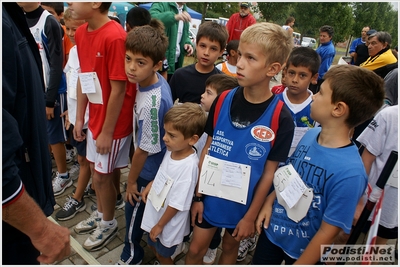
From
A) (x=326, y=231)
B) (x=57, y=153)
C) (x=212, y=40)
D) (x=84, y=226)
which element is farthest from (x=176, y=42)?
(x=326, y=231)

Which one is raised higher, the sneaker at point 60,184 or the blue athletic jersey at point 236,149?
the blue athletic jersey at point 236,149

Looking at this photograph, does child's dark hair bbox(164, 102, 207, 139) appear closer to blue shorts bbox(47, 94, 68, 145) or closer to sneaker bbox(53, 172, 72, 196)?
blue shorts bbox(47, 94, 68, 145)

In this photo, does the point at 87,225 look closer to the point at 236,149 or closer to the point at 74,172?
the point at 74,172

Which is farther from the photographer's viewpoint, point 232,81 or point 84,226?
point 84,226

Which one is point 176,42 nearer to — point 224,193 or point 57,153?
point 57,153

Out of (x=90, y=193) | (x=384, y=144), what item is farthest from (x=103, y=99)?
(x=384, y=144)

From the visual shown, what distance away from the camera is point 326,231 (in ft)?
4.86

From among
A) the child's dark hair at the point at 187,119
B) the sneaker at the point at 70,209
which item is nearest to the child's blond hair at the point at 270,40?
the child's dark hair at the point at 187,119

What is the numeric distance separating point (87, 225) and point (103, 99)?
124 centimetres

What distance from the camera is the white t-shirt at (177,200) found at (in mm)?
1894

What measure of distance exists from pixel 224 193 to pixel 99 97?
120 cm

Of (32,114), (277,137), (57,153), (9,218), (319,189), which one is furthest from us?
(57,153)

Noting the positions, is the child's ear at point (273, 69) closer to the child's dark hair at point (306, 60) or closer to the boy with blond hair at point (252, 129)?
the boy with blond hair at point (252, 129)

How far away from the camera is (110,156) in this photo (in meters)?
2.34
